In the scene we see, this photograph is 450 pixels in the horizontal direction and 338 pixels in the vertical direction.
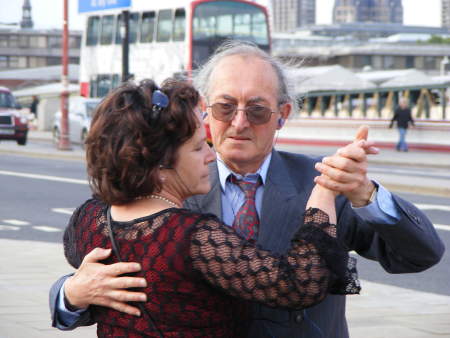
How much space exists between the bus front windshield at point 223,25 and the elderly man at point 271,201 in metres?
23.9

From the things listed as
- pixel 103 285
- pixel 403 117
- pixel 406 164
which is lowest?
pixel 406 164

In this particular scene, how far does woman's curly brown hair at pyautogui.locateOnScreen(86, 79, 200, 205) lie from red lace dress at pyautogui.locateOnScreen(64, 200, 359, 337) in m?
0.09

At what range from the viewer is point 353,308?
725 cm

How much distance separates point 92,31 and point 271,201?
30.3 metres

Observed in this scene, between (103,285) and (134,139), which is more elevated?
(134,139)

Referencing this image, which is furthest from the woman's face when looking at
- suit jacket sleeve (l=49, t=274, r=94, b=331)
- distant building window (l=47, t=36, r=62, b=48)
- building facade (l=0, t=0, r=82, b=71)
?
distant building window (l=47, t=36, r=62, b=48)

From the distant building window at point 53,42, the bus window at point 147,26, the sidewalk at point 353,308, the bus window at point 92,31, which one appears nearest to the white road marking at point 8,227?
the sidewalk at point 353,308

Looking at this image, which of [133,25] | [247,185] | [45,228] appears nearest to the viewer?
[247,185]

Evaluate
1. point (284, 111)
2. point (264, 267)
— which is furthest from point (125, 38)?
point (264, 267)

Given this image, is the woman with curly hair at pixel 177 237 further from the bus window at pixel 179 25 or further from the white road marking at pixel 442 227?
the bus window at pixel 179 25

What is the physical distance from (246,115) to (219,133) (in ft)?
0.42

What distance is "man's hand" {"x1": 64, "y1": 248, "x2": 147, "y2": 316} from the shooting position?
2.66 metres

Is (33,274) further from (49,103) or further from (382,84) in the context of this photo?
(382,84)

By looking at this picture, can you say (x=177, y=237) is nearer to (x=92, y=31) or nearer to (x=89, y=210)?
(x=89, y=210)
